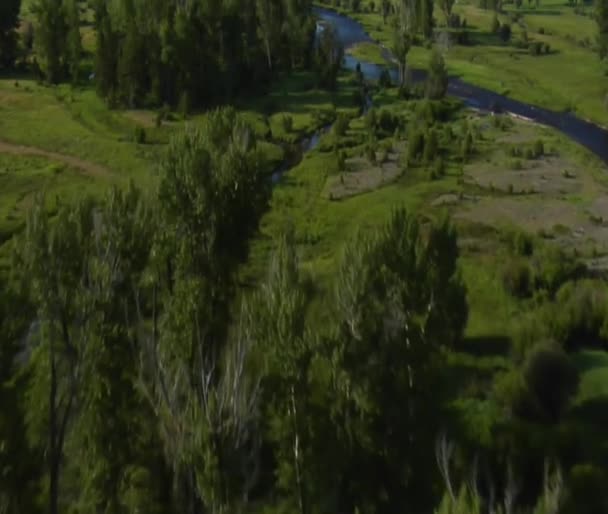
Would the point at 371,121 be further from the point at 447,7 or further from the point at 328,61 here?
the point at 447,7

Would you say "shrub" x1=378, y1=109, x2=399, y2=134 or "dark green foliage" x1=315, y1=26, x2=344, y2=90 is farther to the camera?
"dark green foliage" x1=315, y1=26, x2=344, y2=90

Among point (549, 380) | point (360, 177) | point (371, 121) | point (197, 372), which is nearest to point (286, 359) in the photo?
point (197, 372)

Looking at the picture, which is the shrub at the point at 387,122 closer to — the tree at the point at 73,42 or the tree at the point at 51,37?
the tree at the point at 73,42

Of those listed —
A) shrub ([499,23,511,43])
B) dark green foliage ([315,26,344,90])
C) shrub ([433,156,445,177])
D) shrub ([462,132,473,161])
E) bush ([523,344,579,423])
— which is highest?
shrub ([499,23,511,43])

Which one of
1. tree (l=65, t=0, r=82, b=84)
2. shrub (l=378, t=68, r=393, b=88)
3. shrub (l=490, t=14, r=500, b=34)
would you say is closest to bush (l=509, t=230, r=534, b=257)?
shrub (l=378, t=68, r=393, b=88)

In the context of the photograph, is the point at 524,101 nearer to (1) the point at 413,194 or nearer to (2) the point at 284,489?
(1) the point at 413,194

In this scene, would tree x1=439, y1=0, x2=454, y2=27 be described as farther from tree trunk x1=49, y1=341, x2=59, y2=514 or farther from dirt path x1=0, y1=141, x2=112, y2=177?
tree trunk x1=49, y1=341, x2=59, y2=514
